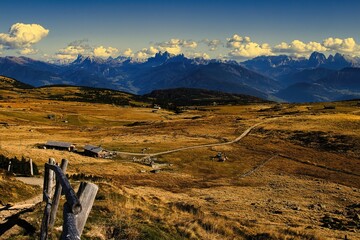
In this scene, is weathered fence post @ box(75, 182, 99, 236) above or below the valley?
above

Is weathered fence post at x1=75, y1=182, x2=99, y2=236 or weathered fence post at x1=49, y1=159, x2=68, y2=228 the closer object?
weathered fence post at x1=75, y1=182, x2=99, y2=236

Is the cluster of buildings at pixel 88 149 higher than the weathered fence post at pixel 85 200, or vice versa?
the weathered fence post at pixel 85 200

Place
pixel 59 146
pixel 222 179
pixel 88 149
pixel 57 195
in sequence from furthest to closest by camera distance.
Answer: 1. pixel 59 146
2. pixel 88 149
3. pixel 222 179
4. pixel 57 195

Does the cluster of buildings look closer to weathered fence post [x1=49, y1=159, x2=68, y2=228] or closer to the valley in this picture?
the valley

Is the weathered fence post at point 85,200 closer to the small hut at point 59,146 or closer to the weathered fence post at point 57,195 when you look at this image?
the weathered fence post at point 57,195

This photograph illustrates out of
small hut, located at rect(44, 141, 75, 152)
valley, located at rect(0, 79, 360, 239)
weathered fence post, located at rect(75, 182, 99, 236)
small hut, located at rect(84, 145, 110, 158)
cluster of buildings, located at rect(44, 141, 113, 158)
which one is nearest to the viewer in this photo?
weathered fence post, located at rect(75, 182, 99, 236)

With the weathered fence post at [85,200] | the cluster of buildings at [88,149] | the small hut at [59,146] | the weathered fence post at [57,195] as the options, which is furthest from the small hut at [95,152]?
the weathered fence post at [85,200]

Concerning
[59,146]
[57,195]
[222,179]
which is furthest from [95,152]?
[57,195]

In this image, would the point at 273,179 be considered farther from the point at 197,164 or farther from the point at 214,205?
the point at 214,205

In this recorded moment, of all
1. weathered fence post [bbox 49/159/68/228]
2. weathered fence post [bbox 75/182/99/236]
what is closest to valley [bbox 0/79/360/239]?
weathered fence post [bbox 49/159/68/228]

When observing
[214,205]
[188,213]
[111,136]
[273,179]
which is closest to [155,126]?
[111,136]

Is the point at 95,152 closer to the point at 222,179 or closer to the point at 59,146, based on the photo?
the point at 59,146

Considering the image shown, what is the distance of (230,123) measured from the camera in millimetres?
142250

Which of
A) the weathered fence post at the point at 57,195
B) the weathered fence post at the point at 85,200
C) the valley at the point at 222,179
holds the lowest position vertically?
the valley at the point at 222,179
